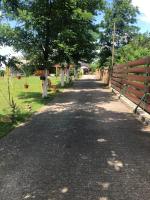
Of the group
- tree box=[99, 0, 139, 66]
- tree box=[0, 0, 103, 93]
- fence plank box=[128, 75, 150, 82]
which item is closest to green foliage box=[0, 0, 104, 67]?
tree box=[0, 0, 103, 93]

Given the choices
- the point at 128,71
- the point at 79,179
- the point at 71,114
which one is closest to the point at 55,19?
the point at 128,71

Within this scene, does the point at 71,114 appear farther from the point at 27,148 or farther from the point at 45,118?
the point at 27,148

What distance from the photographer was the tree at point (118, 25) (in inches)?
2036

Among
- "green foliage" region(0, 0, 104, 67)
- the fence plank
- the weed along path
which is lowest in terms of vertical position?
the weed along path

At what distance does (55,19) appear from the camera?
2192 cm

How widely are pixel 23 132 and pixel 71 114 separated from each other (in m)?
4.08

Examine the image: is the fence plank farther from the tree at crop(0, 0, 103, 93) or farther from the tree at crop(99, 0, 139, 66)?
the tree at crop(99, 0, 139, 66)

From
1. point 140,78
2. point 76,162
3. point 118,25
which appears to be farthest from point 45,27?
point 118,25

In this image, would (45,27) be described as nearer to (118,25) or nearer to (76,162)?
(76,162)

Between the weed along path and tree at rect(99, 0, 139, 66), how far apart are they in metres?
41.0

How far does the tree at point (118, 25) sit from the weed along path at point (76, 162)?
41.0m

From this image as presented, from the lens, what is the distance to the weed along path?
5.39 metres

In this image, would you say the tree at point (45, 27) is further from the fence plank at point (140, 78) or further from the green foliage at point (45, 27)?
the fence plank at point (140, 78)

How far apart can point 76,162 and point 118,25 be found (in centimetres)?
4845
